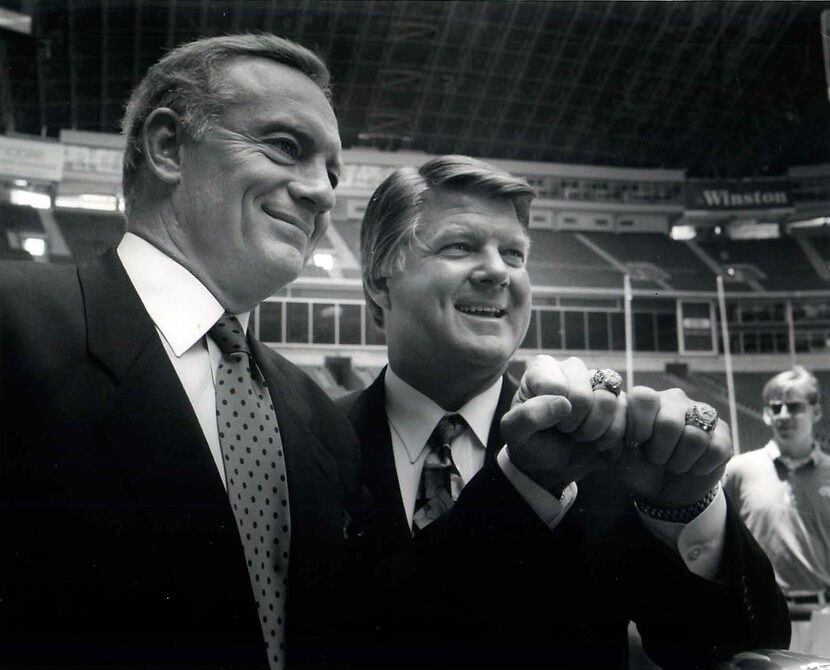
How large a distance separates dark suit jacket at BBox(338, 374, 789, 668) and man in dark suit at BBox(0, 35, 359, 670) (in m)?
0.09

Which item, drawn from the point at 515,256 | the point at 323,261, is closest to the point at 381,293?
the point at 323,261

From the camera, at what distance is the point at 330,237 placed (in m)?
1.10

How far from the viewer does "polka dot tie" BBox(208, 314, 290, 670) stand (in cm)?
98

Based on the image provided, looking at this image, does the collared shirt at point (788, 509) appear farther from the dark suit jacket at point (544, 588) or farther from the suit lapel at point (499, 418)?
the suit lapel at point (499, 418)

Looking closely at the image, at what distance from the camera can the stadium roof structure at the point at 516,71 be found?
118 cm

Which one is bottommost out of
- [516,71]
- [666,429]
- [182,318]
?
[666,429]

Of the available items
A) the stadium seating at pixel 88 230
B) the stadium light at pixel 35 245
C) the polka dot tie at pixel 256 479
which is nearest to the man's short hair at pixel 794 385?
the polka dot tie at pixel 256 479

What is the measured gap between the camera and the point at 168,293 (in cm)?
98

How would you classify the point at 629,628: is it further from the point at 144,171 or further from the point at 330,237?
the point at 144,171

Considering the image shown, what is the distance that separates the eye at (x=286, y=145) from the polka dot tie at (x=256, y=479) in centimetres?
27

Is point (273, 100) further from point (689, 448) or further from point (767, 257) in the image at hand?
point (767, 257)

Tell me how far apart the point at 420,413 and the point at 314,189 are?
14.9 inches

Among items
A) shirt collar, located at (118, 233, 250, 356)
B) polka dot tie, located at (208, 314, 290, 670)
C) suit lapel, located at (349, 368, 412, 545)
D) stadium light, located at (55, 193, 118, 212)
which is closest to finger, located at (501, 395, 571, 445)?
suit lapel, located at (349, 368, 412, 545)

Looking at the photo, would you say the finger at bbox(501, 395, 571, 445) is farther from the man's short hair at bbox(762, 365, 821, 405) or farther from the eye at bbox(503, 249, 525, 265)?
the man's short hair at bbox(762, 365, 821, 405)
